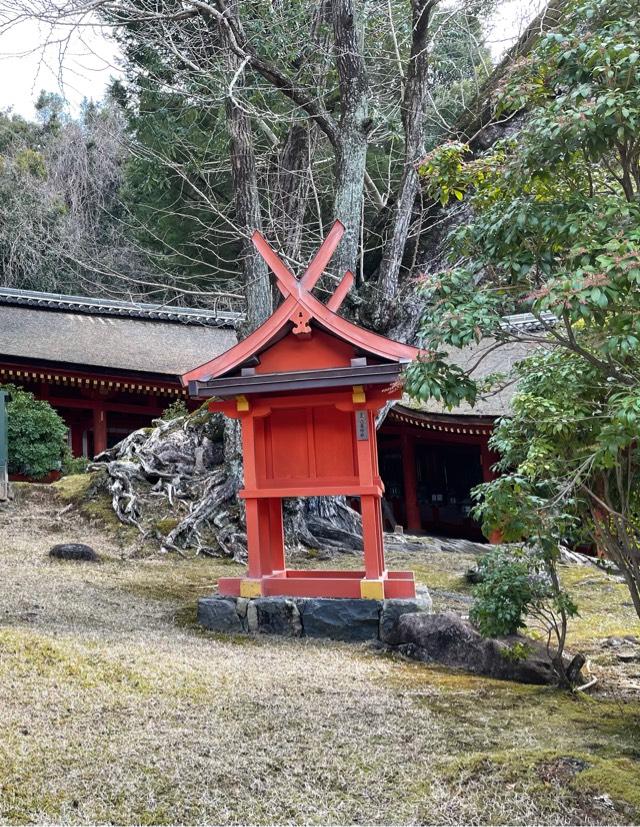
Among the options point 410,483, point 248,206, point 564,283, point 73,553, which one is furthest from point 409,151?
point 410,483

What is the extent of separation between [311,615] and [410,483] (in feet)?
29.4

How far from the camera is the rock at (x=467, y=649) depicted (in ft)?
16.3

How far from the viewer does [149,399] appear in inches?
659

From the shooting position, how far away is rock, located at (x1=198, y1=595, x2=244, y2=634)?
6.27 meters

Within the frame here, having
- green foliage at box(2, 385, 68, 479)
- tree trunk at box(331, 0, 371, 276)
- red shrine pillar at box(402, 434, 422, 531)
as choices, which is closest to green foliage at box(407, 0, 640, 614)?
tree trunk at box(331, 0, 371, 276)

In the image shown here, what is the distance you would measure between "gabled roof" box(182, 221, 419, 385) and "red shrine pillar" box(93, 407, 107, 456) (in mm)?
10208

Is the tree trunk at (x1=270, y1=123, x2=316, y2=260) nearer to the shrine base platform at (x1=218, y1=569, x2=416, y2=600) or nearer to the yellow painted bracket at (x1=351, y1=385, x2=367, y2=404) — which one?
the yellow painted bracket at (x1=351, y1=385, x2=367, y2=404)

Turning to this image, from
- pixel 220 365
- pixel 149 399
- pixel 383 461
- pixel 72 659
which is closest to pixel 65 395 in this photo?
pixel 149 399

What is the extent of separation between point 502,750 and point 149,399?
14.1 meters

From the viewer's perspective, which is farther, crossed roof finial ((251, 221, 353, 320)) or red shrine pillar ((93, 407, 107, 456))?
red shrine pillar ((93, 407, 107, 456))

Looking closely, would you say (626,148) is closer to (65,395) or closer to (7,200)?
→ (65,395)

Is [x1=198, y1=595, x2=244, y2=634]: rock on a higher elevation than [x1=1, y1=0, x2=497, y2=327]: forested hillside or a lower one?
lower

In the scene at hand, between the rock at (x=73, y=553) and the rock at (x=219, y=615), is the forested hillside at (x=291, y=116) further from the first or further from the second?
the rock at (x=219, y=615)

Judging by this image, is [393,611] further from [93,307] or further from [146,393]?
[93,307]
